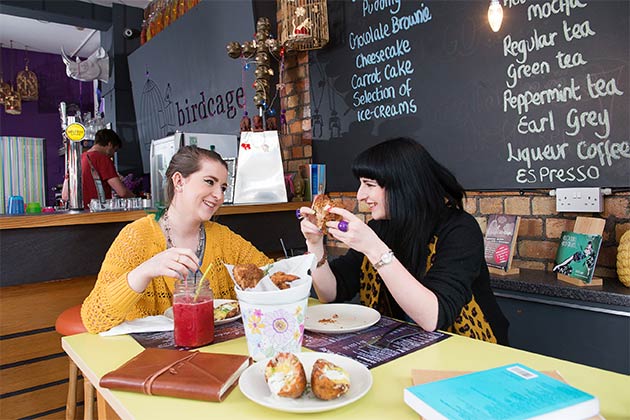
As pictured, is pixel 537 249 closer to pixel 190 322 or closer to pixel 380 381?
pixel 380 381

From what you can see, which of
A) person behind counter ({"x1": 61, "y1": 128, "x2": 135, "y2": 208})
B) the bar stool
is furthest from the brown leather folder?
person behind counter ({"x1": 61, "y1": 128, "x2": 135, "y2": 208})

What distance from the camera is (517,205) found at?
2.21 metres

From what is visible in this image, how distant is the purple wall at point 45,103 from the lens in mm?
7746

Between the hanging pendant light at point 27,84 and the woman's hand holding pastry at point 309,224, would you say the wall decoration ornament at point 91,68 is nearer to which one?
the hanging pendant light at point 27,84

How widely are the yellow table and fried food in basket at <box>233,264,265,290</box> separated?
0.18m

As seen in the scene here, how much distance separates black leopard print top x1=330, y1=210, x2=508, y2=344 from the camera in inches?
55.2

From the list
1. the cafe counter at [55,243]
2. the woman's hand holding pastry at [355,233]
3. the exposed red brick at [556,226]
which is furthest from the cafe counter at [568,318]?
the cafe counter at [55,243]

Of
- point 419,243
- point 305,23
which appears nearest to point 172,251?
point 419,243

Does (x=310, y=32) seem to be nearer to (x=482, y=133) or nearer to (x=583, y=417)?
(x=482, y=133)

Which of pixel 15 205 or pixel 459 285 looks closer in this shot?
pixel 459 285

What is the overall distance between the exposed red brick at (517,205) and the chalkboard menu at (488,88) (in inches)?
2.4

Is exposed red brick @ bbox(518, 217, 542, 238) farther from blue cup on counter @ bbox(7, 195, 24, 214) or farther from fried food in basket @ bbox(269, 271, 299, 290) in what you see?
blue cup on counter @ bbox(7, 195, 24, 214)

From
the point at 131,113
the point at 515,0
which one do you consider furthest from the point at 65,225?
the point at 131,113

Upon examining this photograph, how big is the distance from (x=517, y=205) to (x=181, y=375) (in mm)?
1809
